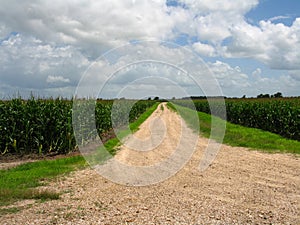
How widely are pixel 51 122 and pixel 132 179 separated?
19.8 ft

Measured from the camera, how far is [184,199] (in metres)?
6.48

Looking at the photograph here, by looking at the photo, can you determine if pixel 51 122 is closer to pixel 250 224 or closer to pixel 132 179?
pixel 132 179

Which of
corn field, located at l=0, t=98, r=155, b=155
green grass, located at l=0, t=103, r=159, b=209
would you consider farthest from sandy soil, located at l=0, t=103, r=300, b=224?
corn field, located at l=0, t=98, r=155, b=155

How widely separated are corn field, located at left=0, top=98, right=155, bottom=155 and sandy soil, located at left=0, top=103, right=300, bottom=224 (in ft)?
12.3

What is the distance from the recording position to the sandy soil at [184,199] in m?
5.41

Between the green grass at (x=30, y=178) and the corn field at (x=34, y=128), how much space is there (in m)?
1.82

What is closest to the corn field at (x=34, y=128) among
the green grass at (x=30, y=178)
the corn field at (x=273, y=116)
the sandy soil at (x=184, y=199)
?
the green grass at (x=30, y=178)

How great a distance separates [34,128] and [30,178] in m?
4.62

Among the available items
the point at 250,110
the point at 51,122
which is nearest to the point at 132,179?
the point at 51,122

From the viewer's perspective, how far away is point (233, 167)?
990cm

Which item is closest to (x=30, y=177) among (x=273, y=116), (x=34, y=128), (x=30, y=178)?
(x=30, y=178)

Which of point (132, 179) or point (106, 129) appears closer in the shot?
point (132, 179)

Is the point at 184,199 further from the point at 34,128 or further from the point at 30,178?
the point at 34,128

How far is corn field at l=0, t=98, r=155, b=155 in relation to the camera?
1266 centimetres
